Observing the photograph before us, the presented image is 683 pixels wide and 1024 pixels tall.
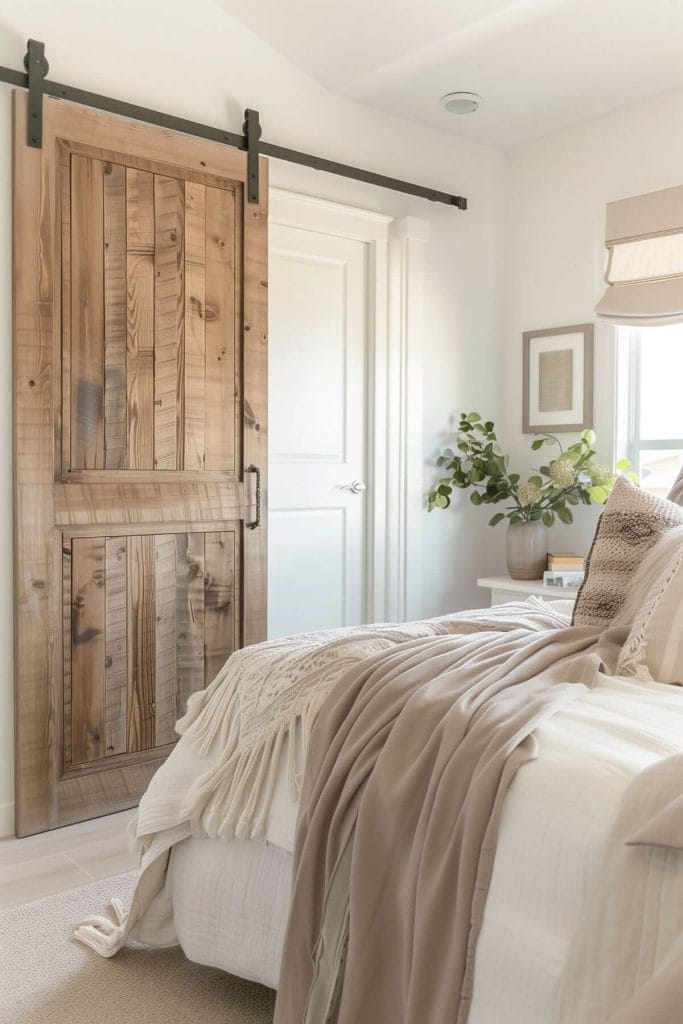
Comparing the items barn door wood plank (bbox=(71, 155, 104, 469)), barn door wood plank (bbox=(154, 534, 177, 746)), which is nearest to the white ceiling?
barn door wood plank (bbox=(71, 155, 104, 469))

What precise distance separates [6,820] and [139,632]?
2.24ft

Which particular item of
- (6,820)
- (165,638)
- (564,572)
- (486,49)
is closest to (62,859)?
(6,820)

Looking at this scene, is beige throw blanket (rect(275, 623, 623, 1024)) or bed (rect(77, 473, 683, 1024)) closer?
bed (rect(77, 473, 683, 1024))

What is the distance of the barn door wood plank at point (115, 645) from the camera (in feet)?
9.84

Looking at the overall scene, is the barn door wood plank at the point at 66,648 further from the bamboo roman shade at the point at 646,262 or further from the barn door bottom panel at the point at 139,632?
the bamboo roman shade at the point at 646,262

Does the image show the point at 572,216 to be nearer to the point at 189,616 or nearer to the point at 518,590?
the point at 518,590

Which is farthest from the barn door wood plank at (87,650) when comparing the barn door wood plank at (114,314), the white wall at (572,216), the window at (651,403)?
the window at (651,403)

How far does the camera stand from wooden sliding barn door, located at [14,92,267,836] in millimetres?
2820

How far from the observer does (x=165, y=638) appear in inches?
124

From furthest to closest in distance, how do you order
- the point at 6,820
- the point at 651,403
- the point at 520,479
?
the point at 520,479
the point at 651,403
the point at 6,820

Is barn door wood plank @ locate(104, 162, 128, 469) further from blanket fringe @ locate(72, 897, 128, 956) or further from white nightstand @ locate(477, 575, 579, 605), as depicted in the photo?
white nightstand @ locate(477, 575, 579, 605)

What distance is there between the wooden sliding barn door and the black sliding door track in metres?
0.04

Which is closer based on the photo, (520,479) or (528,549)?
(528,549)

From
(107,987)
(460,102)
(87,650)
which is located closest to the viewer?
(107,987)
